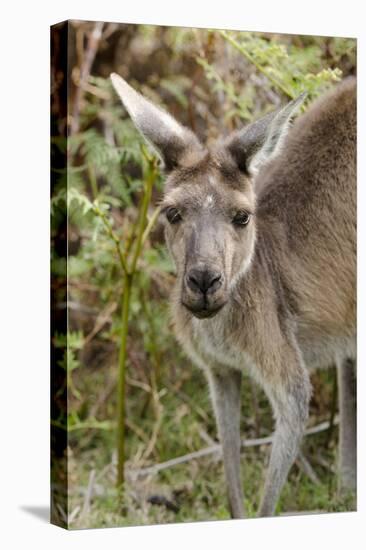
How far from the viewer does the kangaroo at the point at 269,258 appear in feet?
19.6

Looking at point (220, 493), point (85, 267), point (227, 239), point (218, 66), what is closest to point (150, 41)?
point (218, 66)

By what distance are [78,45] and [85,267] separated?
1.61 metres

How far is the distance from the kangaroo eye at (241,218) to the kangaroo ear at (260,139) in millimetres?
284

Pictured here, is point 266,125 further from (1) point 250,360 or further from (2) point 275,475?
(2) point 275,475

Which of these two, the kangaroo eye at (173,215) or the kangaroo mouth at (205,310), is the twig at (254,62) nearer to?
the kangaroo eye at (173,215)

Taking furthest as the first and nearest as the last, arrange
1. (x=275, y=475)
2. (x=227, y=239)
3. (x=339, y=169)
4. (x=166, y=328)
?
(x=166, y=328) < (x=339, y=169) < (x=275, y=475) < (x=227, y=239)

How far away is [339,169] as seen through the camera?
700 centimetres

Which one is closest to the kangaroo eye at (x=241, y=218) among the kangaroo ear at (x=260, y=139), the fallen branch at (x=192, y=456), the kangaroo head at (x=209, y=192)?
the kangaroo head at (x=209, y=192)

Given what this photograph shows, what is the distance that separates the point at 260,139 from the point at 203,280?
987 millimetres

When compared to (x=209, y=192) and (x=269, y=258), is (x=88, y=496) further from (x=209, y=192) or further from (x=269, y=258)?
(x=209, y=192)

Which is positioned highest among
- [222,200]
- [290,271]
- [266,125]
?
[266,125]

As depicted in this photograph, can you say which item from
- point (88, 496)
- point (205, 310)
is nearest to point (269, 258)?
point (205, 310)

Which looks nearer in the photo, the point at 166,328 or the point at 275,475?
the point at 275,475

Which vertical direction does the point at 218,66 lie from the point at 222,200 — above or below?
above
